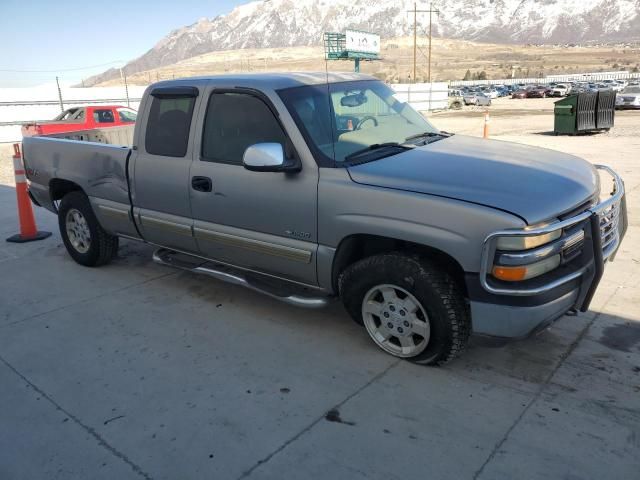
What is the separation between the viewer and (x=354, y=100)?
427 centimetres

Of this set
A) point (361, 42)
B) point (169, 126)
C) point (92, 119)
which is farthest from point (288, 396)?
point (361, 42)

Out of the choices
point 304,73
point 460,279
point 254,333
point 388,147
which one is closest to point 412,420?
point 460,279

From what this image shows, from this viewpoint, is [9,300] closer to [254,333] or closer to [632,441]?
[254,333]

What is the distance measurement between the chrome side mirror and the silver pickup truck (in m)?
0.01

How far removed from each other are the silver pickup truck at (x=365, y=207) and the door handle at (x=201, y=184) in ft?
0.04

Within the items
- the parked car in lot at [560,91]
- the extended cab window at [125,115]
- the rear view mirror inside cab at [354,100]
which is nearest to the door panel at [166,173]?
the rear view mirror inside cab at [354,100]

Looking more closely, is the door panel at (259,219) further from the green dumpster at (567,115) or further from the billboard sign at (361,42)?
the billboard sign at (361,42)

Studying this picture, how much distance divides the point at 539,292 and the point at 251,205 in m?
2.02

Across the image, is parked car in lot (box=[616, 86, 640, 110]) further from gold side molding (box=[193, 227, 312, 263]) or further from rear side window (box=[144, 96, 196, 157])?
gold side molding (box=[193, 227, 312, 263])

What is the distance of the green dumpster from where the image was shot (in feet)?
53.9

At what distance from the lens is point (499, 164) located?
3604mm

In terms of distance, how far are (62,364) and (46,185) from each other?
278 centimetres

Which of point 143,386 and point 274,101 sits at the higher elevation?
point 274,101

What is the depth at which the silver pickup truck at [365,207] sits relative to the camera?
122 inches
